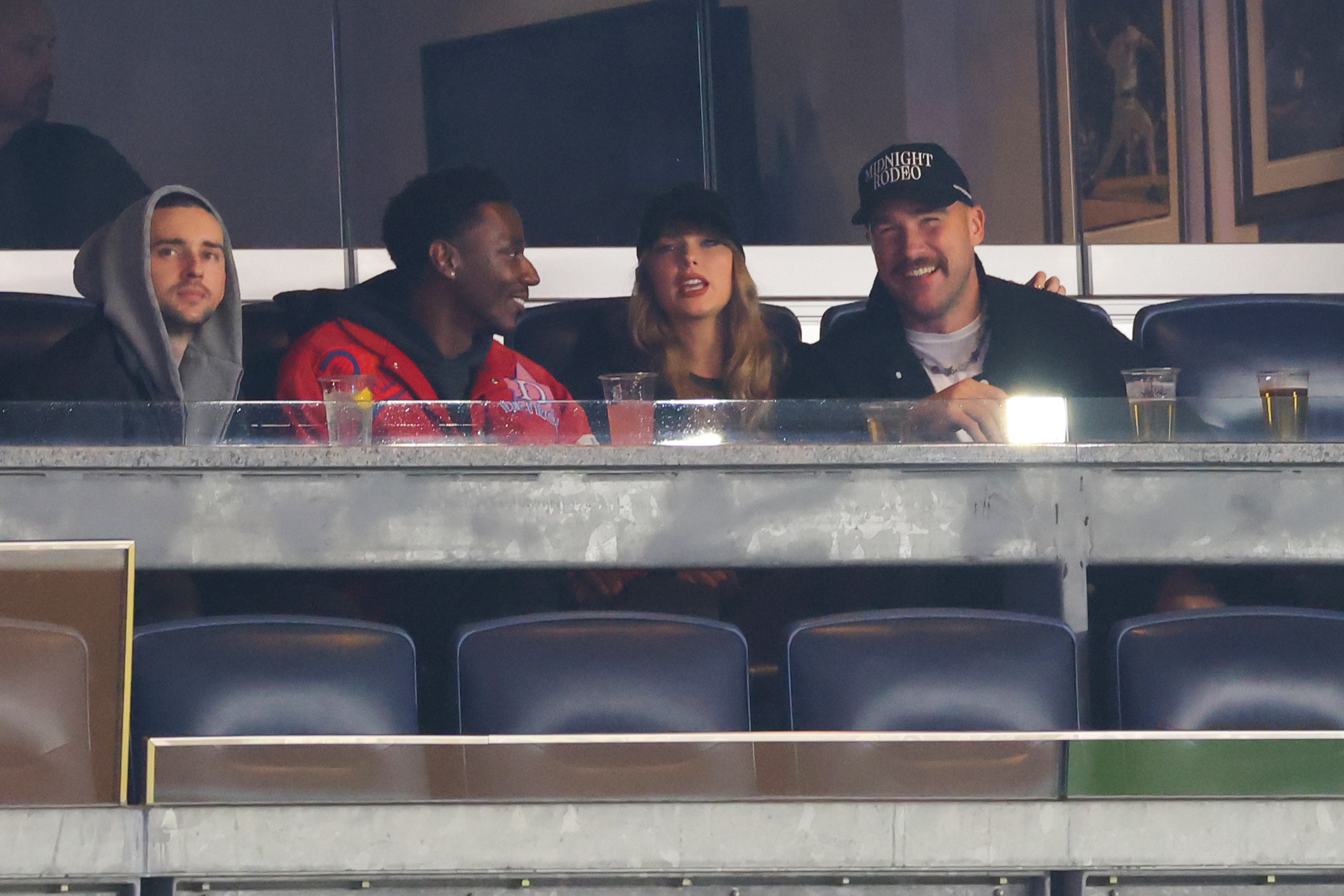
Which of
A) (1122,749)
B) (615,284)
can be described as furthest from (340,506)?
(615,284)

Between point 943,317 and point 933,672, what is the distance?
1624mm

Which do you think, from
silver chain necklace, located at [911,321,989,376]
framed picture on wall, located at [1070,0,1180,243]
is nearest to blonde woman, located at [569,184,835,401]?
silver chain necklace, located at [911,321,989,376]

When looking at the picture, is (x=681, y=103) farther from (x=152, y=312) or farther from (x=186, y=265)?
(x=152, y=312)

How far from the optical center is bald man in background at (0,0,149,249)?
13.6 ft

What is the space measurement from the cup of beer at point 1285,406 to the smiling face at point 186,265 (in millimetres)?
1495

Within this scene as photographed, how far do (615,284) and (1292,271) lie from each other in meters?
1.90

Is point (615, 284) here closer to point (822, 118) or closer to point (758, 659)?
point (822, 118)

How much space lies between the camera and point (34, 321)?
2424 mm

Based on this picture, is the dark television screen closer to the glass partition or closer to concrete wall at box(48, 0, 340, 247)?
concrete wall at box(48, 0, 340, 247)

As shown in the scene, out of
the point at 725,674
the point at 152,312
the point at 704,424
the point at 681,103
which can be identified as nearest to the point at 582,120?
the point at 681,103

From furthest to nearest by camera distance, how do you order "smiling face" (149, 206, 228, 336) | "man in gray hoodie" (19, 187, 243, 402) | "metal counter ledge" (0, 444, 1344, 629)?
"smiling face" (149, 206, 228, 336) → "man in gray hoodie" (19, 187, 243, 402) → "metal counter ledge" (0, 444, 1344, 629)

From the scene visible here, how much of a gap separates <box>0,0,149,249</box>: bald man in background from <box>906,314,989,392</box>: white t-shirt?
238 cm

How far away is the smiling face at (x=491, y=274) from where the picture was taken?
107 inches

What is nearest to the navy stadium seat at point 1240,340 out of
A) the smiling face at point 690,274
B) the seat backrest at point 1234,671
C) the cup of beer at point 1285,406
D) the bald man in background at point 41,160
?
the smiling face at point 690,274
